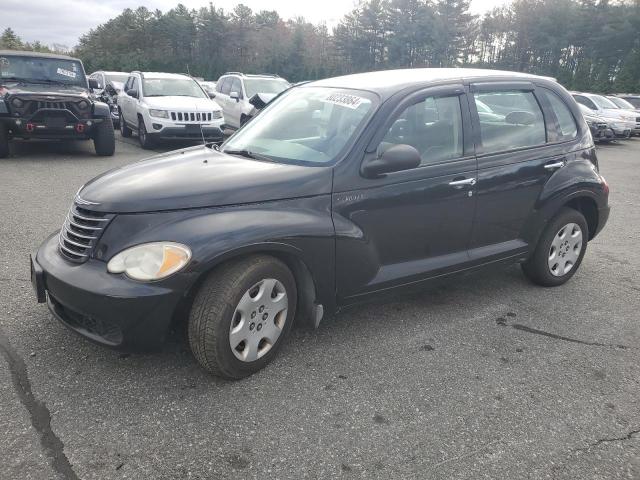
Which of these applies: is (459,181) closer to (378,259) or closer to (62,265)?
(378,259)

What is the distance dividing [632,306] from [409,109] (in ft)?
8.27

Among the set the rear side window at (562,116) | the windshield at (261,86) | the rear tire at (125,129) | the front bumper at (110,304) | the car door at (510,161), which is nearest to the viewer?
the front bumper at (110,304)

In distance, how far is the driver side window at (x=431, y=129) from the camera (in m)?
3.47

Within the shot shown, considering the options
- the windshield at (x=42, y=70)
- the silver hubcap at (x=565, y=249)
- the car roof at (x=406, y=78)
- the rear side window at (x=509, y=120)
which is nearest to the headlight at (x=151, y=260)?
the car roof at (x=406, y=78)

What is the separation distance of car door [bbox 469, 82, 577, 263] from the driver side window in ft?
0.58

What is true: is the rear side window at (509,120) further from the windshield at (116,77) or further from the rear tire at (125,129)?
the windshield at (116,77)

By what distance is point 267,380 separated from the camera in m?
3.05

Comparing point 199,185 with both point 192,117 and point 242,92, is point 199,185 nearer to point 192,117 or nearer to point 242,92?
point 192,117

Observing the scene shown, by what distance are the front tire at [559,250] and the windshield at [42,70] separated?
372 inches

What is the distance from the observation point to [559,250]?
4523mm

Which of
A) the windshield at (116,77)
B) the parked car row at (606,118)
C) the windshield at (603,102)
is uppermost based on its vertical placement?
the windshield at (116,77)

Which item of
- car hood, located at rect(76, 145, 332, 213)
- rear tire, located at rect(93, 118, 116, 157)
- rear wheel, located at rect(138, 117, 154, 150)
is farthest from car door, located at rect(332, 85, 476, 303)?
rear wheel, located at rect(138, 117, 154, 150)

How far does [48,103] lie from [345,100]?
7.76m

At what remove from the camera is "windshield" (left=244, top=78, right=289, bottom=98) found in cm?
1380
